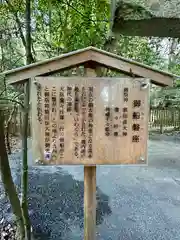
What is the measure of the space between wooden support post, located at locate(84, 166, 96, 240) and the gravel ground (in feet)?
5.40

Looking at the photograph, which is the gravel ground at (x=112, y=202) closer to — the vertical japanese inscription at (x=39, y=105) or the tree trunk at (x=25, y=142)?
the tree trunk at (x=25, y=142)

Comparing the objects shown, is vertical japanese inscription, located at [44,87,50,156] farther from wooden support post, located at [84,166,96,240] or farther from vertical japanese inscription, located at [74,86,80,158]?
wooden support post, located at [84,166,96,240]

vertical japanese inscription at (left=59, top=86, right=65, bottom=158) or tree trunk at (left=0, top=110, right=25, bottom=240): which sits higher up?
vertical japanese inscription at (left=59, top=86, right=65, bottom=158)

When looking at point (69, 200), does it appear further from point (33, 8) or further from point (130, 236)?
point (33, 8)

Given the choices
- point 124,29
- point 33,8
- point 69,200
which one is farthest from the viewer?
point 69,200

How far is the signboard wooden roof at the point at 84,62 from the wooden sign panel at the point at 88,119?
0.20ft

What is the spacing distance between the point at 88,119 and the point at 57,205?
3.25m

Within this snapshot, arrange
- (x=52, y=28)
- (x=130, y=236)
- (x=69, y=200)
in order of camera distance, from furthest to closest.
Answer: (x=69, y=200) → (x=52, y=28) → (x=130, y=236)

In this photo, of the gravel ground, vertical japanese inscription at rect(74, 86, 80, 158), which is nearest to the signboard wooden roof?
vertical japanese inscription at rect(74, 86, 80, 158)

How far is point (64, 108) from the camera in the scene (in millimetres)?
1903

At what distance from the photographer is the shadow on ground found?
3.97 meters

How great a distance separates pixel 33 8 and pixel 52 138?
113 inches

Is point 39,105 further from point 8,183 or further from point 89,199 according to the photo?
point 8,183

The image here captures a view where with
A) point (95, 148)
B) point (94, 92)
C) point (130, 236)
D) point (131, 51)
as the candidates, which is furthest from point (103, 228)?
point (131, 51)
